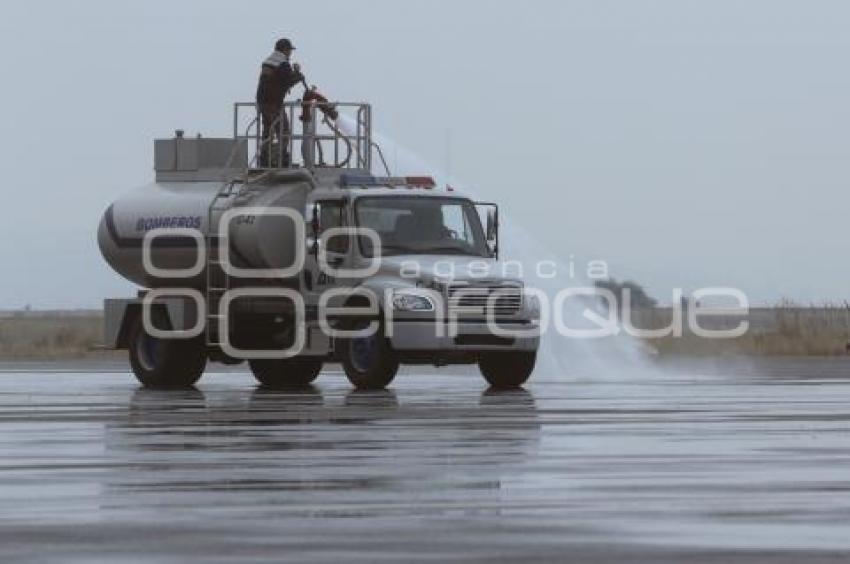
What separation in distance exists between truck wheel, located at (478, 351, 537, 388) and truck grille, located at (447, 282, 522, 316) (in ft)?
2.24

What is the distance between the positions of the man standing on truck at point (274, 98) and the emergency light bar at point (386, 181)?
157 cm

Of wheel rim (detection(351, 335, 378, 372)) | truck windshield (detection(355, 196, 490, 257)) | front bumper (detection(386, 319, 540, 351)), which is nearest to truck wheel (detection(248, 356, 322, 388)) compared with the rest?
truck windshield (detection(355, 196, 490, 257))

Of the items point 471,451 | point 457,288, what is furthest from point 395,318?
point 471,451

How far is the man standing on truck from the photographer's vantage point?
36.8 m

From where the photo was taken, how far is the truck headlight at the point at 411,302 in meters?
32.4

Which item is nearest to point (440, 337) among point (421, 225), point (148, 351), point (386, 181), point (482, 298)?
point (482, 298)

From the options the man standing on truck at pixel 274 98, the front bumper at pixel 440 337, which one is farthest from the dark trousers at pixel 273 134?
the front bumper at pixel 440 337

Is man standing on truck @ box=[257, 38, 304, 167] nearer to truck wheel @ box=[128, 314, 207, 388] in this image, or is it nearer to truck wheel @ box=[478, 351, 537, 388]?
truck wheel @ box=[128, 314, 207, 388]

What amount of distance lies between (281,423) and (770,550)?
12.3 metres

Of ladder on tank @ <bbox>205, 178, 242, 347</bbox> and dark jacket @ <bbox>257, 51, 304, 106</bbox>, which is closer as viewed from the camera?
ladder on tank @ <bbox>205, 178, 242, 347</bbox>

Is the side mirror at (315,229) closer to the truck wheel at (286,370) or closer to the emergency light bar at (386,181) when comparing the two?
the emergency light bar at (386,181)

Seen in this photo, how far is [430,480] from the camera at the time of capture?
15.9 metres

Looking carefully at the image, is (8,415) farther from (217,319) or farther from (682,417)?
(217,319)

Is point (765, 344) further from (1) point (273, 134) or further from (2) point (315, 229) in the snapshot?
(2) point (315, 229)
